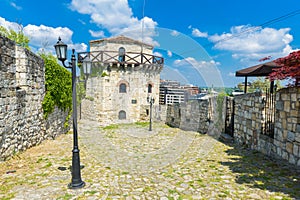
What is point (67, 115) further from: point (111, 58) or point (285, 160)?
point (285, 160)

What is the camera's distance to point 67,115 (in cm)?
959

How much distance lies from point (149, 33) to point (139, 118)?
10.4 metres

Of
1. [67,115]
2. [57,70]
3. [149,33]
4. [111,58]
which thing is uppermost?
[111,58]

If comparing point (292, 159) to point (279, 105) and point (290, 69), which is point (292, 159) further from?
point (290, 69)

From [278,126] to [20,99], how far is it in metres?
6.93

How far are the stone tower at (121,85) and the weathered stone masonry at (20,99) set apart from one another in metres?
8.62

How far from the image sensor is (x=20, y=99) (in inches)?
209

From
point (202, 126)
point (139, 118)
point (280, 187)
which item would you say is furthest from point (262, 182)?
point (139, 118)

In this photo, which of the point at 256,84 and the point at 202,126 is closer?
the point at 202,126

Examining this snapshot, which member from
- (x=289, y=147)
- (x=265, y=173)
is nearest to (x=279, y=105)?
(x=289, y=147)

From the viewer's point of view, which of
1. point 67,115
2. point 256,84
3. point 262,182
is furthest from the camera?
point 256,84

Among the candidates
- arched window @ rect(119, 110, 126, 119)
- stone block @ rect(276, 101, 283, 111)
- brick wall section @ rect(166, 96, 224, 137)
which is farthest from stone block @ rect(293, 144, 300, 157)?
arched window @ rect(119, 110, 126, 119)

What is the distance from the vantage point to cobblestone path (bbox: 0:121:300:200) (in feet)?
10.9

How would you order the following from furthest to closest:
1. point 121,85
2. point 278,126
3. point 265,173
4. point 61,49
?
point 121,85 < point 278,126 < point 265,173 < point 61,49
